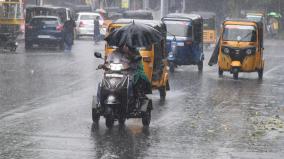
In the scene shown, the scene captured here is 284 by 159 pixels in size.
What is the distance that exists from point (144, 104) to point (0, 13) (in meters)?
31.9

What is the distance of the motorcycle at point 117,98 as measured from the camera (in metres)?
14.4

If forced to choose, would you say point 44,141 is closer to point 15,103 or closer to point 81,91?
point 15,103

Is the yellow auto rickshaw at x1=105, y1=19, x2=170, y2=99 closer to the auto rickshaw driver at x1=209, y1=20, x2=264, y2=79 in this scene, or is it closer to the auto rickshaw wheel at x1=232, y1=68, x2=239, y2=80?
the auto rickshaw wheel at x1=232, y1=68, x2=239, y2=80

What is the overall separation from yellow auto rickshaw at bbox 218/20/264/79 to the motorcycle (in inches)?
572

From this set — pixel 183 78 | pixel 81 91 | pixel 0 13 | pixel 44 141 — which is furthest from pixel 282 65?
pixel 44 141

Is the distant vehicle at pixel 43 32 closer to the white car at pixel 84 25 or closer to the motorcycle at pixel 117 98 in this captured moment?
the white car at pixel 84 25

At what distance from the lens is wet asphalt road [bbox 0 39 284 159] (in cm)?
1221

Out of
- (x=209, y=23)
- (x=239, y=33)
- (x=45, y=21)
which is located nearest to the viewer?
(x=239, y=33)

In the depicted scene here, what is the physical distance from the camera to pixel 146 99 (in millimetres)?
15352

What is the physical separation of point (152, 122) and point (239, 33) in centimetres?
1452

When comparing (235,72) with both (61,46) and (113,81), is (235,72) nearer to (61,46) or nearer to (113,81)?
(113,81)

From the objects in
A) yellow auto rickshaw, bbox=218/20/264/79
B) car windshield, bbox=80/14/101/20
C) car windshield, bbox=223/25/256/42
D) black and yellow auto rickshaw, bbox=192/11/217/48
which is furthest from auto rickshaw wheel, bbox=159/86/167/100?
car windshield, bbox=80/14/101/20

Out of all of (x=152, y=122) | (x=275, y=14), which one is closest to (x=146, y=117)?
(x=152, y=122)

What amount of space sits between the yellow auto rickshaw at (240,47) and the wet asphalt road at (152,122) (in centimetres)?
146
